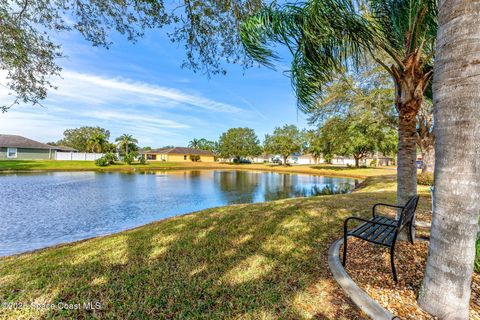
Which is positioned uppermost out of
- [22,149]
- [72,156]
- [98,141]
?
[98,141]

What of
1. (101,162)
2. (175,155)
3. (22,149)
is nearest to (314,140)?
(101,162)

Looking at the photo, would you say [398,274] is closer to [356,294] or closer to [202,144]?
[356,294]

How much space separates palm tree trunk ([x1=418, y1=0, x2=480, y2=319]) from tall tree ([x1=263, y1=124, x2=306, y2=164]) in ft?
150

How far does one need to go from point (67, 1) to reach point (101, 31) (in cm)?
83

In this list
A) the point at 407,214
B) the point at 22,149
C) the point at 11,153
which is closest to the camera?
the point at 407,214

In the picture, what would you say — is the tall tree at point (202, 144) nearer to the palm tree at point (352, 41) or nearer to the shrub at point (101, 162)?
the shrub at point (101, 162)

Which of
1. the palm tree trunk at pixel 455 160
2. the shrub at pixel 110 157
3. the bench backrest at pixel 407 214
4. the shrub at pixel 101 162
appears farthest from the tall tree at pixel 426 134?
the shrub at pixel 110 157

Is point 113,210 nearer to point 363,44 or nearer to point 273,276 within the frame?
point 273,276

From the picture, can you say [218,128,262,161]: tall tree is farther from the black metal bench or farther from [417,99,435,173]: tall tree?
the black metal bench

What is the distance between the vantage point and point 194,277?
2588 millimetres

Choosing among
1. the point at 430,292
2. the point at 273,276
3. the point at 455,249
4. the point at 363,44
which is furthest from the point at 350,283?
the point at 363,44

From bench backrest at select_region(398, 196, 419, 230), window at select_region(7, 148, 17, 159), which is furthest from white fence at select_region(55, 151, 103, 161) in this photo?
bench backrest at select_region(398, 196, 419, 230)

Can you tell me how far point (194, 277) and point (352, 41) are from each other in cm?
369

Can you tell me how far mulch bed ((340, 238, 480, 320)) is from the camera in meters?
1.89
